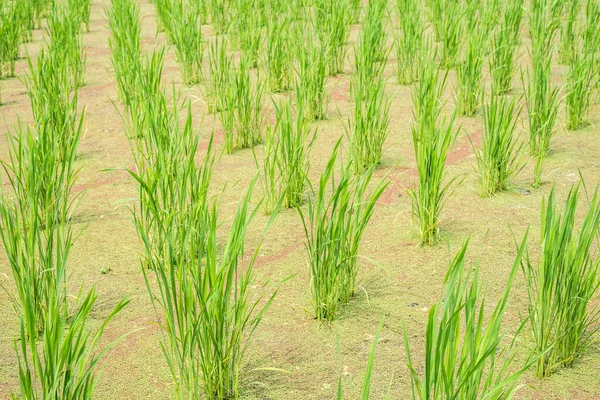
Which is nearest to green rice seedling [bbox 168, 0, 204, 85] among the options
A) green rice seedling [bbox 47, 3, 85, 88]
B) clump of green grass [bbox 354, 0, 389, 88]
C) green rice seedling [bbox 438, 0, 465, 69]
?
green rice seedling [bbox 47, 3, 85, 88]

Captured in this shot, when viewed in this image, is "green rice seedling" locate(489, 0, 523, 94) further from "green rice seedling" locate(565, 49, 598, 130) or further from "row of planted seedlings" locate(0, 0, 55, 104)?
"row of planted seedlings" locate(0, 0, 55, 104)

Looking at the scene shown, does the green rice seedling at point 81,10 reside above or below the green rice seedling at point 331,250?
above

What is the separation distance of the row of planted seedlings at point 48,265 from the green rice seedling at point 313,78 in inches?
Result: 38.5

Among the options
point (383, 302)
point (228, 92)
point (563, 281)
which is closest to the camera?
point (563, 281)

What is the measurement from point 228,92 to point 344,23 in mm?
1398

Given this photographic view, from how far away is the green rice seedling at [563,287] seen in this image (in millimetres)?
1782

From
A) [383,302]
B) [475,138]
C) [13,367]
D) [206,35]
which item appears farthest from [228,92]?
[206,35]

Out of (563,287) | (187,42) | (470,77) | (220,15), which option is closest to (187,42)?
(187,42)

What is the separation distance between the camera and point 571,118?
11.4 ft

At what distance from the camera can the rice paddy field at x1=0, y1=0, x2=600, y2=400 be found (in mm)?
1729

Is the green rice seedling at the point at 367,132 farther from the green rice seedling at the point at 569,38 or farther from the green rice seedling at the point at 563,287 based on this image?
the green rice seedling at the point at 569,38

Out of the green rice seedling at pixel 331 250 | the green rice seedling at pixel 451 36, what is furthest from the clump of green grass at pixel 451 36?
the green rice seedling at pixel 331 250

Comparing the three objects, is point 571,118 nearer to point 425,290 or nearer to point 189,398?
point 425,290

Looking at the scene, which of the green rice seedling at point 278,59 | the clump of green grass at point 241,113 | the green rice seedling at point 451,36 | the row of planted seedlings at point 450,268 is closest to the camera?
the row of planted seedlings at point 450,268
